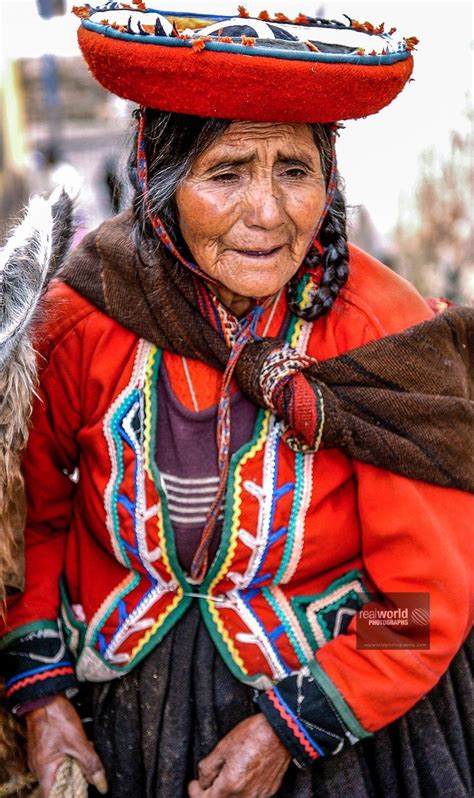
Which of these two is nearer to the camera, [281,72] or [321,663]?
[281,72]

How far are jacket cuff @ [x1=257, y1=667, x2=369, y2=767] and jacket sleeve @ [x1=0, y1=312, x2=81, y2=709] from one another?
419 millimetres

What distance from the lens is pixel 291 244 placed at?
1.51 metres

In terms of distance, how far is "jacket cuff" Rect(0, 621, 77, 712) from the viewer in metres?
1.65

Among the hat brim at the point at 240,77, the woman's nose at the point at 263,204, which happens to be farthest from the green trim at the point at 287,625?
the hat brim at the point at 240,77

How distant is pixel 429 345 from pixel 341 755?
766 millimetres

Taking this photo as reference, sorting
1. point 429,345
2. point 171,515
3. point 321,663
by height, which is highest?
point 429,345

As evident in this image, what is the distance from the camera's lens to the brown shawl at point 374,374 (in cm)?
150

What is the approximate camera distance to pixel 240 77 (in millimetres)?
1298

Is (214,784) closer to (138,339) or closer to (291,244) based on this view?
(138,339)

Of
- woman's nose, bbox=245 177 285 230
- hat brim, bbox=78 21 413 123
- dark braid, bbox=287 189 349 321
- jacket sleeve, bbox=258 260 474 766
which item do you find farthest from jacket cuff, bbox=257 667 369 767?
hat brim, bbox=78 21 413 123

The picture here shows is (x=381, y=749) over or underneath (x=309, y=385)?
underneath

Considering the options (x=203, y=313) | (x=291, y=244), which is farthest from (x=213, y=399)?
(x=291, y=244)

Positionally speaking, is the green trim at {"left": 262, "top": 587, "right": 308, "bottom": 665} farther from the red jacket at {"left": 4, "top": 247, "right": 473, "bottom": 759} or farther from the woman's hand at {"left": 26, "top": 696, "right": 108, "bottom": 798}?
the woman's hand at {"left": 26, "top": 696, "right": 108, "bottom": 798}

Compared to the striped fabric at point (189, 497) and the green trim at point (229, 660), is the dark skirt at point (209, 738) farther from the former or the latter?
the striped fabric at point (189, 497)
